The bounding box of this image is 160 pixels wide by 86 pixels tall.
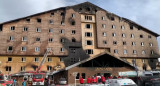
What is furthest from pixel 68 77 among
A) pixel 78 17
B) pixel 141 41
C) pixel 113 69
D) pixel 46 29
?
pixel 141 41

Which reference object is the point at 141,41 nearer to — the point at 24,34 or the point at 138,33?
the point at 138,33

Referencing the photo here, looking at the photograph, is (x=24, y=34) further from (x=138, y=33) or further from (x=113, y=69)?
(x=138, y=33)

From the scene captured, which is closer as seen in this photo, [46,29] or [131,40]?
[46,29]

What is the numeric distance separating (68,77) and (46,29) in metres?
21.1

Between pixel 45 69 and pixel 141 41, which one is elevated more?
pixel 141 41

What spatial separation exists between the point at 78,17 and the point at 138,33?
73.8 ft

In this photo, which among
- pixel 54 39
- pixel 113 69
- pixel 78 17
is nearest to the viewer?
pixel 113 69

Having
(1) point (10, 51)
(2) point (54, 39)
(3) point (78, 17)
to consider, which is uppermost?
(3) point (78, 17)

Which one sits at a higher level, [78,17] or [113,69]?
[78,17]

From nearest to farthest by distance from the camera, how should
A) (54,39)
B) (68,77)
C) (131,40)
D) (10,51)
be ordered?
(68,77) → (10,51) → (54,39) → (131,40)

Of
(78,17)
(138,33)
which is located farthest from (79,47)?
(138,33)

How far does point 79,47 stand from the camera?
5372cm

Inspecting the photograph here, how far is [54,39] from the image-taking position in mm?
52250

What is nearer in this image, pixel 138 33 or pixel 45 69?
pixel 45 69
